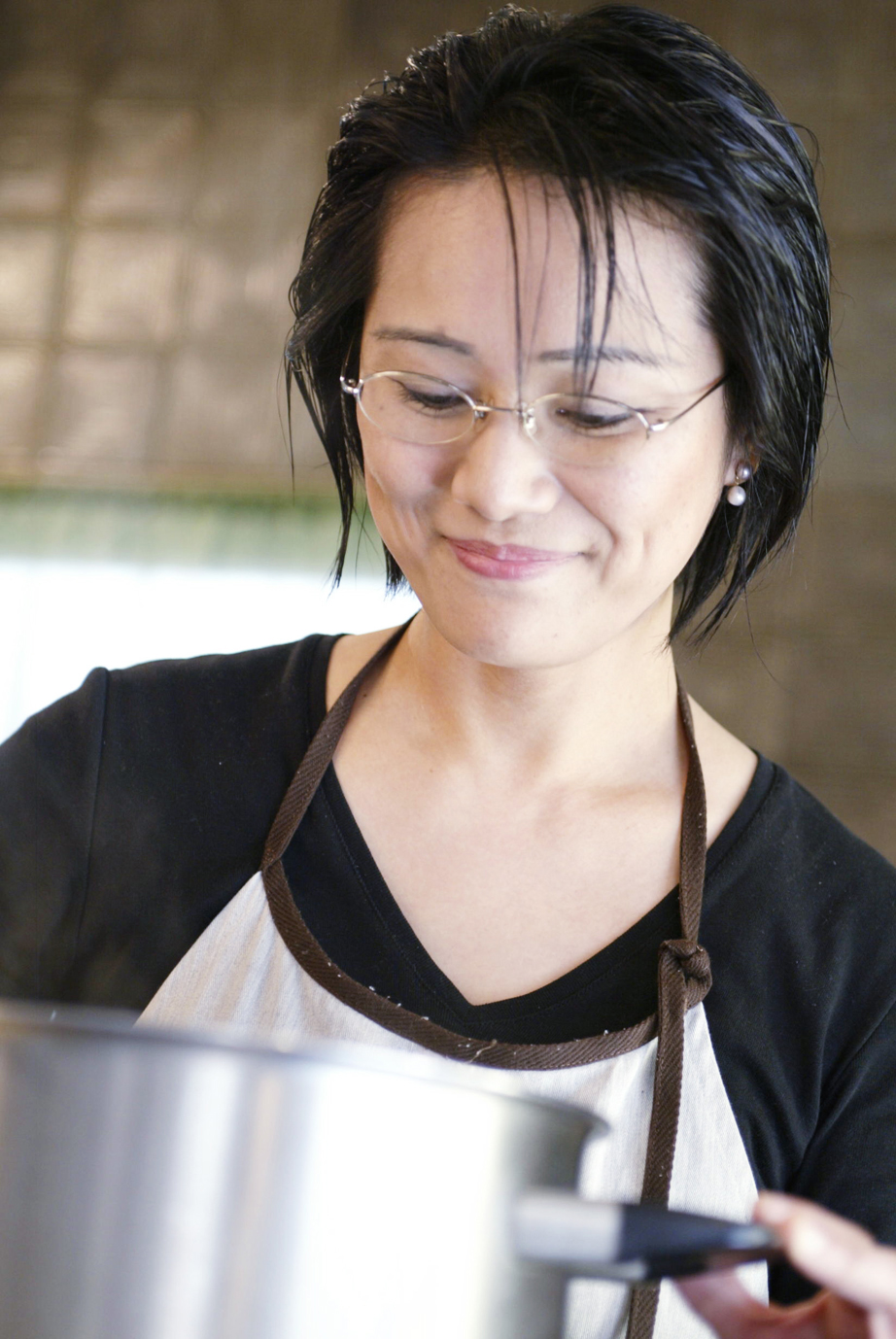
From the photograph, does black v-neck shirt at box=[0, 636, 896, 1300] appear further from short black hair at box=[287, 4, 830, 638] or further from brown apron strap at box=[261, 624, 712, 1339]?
short black hair at box=[287, 4, 830, 638]

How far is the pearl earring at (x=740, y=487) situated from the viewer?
0.86 metres

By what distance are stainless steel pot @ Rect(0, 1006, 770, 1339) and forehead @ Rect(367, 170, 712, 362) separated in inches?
16.0

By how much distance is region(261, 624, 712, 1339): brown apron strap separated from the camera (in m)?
0.77

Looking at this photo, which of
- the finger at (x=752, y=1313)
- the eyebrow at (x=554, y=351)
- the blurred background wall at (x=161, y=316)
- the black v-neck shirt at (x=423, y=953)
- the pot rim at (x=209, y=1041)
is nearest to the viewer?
the pot rim at (x=209, y=1041)

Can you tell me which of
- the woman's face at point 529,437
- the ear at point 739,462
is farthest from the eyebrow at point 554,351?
the ear at point 739,462

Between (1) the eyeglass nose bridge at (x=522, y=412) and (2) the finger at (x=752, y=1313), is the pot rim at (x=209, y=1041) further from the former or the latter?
(1) the eyeglass nose bridge at (x=522, y=412)

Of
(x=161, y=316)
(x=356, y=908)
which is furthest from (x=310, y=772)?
(x=161, y=316)

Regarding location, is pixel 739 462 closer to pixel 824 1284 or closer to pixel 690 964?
pixel 690 964

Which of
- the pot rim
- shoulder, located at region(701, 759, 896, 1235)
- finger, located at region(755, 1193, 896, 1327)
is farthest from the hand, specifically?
shoulder, located at region(701, 759, 896, 1235)

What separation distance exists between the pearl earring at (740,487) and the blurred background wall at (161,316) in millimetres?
2100

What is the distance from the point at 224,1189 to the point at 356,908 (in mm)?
429

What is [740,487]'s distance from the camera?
0.88 meters

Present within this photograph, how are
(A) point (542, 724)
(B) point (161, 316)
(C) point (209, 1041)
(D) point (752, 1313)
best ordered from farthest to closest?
(B) point (161, 316)
(A) point (542, 724)
(D) point (752, 1313)
(C) point (209, 1041)

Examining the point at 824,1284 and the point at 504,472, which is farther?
the point at 504,472
